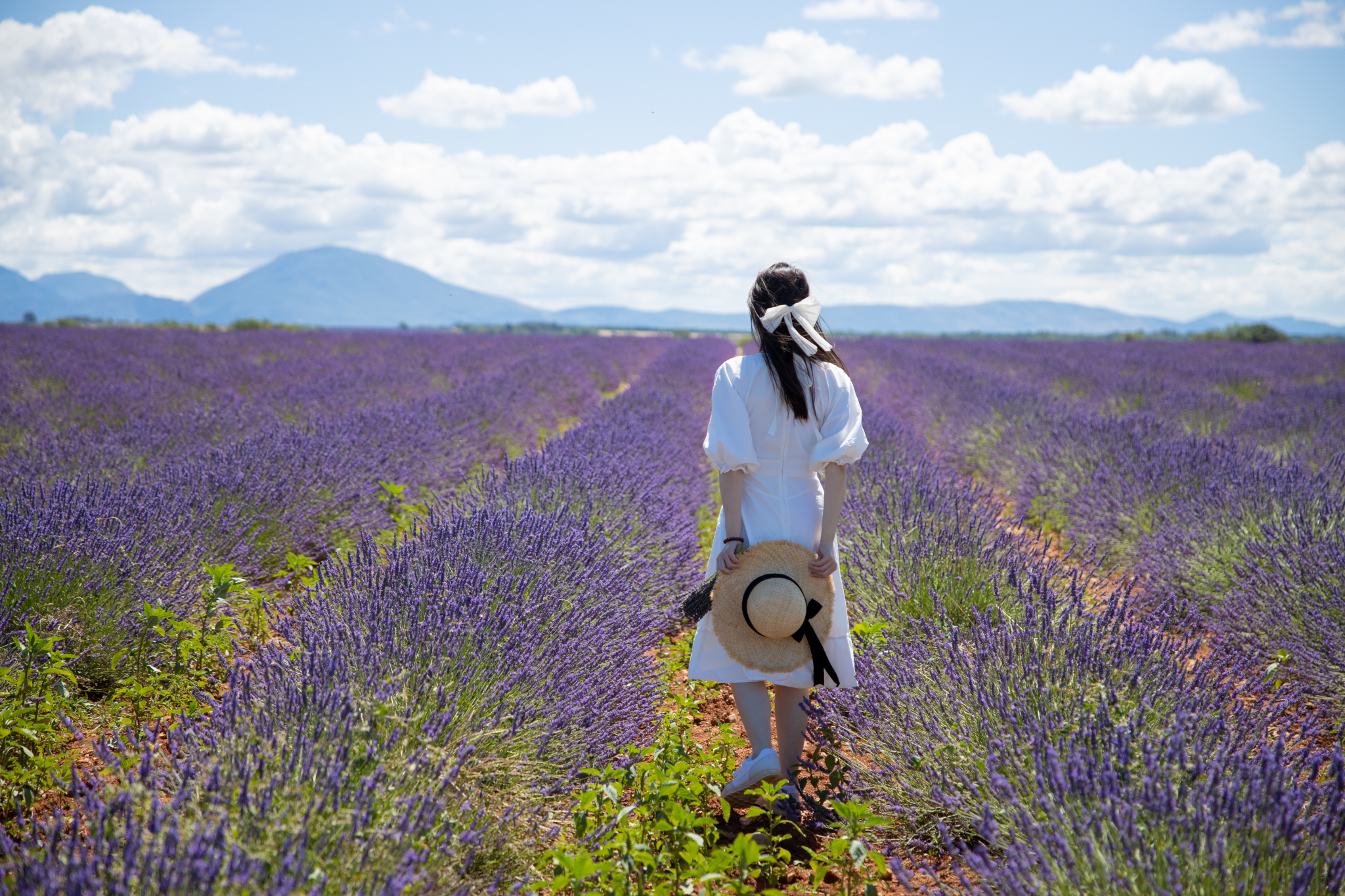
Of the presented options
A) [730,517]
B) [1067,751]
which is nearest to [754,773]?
[730,517]

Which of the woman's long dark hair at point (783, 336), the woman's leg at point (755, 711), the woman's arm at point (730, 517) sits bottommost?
the woman's leg at point (755, 711)

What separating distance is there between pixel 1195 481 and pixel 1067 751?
11.9 ft

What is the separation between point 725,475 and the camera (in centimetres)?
220

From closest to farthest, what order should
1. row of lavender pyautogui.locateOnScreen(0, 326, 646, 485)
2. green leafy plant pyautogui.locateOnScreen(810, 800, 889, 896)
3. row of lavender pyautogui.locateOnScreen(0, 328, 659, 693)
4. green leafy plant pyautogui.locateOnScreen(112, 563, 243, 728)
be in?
green leafy plant pyautogui.locateOnScreen(810, 800, 889, 896)
green leafy plant pyautogui.locateOnScreen(112, 563, 243, 728)
row of lavender pyautogui.locateOnScreen(0, 328, 659, 693)
row of lavender pyautogui.locateOnScreen(0, 326, 646, 485)

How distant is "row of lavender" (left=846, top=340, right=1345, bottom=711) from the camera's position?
303cm

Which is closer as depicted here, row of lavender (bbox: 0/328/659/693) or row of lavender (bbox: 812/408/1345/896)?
row of lavender (bbox: 812/408/1345/896)

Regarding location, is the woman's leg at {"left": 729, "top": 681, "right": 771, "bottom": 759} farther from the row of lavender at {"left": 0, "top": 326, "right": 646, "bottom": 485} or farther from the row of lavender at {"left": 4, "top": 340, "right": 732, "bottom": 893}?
the row of lavender at {"left": 0, "top": 326, "right": 646, "bottom": 485}

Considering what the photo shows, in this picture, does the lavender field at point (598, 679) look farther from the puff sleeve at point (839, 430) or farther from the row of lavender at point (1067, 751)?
the puff sleeve at point (839, 430)

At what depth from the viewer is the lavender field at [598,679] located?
1350 millimetres

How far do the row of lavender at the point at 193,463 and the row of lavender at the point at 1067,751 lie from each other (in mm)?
2400

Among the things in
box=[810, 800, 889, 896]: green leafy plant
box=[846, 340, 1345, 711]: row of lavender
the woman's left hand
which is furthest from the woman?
box=[846, 340, 1345, 711]: row of lavender

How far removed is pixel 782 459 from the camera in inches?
87.2

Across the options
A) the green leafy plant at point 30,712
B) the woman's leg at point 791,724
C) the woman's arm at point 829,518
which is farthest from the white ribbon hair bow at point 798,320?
the green leafy plant at point 30,712

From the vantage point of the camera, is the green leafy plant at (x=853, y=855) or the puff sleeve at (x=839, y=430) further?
the puff sleeve at (x=839, y=430)
